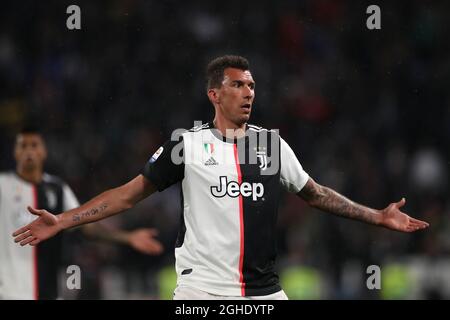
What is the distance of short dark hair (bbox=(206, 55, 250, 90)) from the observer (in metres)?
5.54

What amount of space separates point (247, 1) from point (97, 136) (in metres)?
3.53

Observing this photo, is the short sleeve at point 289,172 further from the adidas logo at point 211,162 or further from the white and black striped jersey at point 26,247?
the white and black striped jersey at point 26,247

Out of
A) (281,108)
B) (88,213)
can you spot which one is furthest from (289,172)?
(281,108)

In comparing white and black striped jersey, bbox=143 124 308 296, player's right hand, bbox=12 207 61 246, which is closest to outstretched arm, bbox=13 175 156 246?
player's right hand, bbox=12 207 61 246

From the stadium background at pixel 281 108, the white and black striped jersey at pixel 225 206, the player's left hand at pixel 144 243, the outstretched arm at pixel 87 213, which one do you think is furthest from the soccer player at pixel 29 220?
the stadium background at pixel 281 108

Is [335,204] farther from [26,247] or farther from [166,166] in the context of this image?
[26,247]

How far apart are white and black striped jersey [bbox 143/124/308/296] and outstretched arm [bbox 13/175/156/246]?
4.2 inches

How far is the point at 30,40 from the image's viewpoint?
13711 millimetres

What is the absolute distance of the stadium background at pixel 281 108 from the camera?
9992mm

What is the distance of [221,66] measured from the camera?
5.58m

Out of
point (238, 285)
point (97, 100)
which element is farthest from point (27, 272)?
point (97, 100)

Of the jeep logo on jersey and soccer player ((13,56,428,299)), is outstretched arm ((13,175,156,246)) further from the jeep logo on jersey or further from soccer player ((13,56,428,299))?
the jeep logo on jersey

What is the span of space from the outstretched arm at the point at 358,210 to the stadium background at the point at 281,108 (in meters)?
4.04

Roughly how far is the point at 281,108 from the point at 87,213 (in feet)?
25.0
